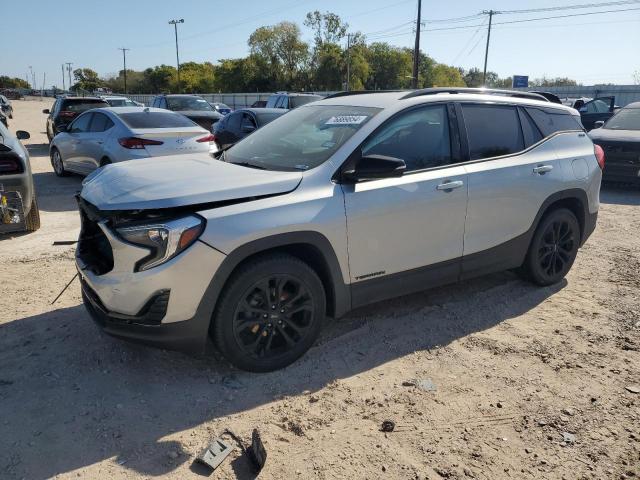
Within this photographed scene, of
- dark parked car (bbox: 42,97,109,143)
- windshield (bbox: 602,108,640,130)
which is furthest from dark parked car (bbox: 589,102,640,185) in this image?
dark parked car (bbox: 42,97,109,143)

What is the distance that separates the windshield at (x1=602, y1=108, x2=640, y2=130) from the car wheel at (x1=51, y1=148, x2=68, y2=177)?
39.4 feet

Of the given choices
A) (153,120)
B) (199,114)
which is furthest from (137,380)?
(199,114)

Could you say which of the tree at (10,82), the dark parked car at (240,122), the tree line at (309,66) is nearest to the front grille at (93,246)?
the dark parked car at (240,122)

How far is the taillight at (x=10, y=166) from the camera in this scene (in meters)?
6.04

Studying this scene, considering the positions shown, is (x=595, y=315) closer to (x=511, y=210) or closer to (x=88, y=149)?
(x=511, y=210)

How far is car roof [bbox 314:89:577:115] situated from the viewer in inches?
160

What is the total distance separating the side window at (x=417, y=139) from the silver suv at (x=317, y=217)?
0.04ft

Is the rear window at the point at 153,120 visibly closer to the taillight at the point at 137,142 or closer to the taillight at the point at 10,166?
the taillight at the point at 137,142

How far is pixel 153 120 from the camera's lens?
9.35 meters

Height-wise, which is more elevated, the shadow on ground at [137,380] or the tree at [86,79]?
the tree at [86,79]

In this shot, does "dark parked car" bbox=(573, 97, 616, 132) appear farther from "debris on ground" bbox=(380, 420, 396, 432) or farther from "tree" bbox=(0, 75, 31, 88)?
"tree" bbox=(0, 75, 31, 88)

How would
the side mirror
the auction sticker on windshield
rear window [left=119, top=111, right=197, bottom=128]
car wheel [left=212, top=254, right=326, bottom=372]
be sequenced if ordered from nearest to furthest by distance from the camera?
car wheel [left=212, top=254, right=326, bottom=372] → the side mirror → the auction sticker on windshield → rear window [left=119, top=111, right=197, bottom=128]

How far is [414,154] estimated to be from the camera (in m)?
4.04

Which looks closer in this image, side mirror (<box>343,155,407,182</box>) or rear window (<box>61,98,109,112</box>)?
side mirror (<box>343,155,407,182</box>)
